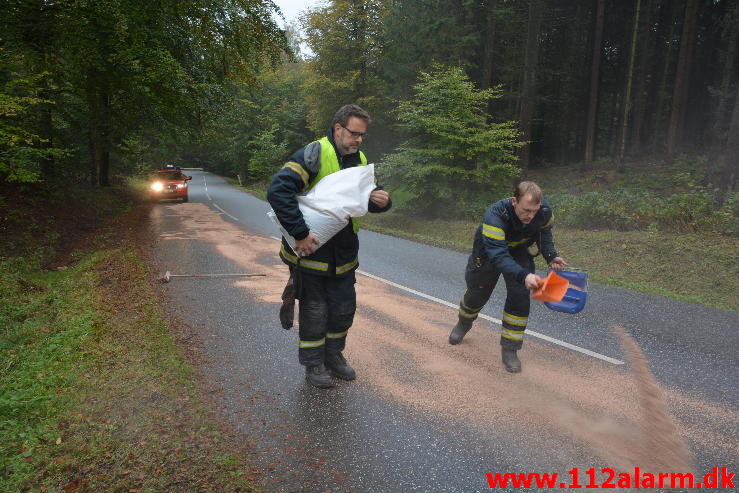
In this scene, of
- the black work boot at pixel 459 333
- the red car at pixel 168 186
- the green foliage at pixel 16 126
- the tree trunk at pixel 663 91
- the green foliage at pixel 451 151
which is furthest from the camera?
the tree trunk at pixel 663 91

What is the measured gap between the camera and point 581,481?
2.83 meters

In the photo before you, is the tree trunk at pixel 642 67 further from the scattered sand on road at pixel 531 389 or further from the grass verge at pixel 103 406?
the grass verge at pixel 103 406

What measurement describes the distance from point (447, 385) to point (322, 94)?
25.0 meters

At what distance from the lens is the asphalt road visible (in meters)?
2.98

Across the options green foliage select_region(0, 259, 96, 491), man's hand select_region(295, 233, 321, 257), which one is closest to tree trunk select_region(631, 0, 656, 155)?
man's hand select_region(295, 233, 321, 257)

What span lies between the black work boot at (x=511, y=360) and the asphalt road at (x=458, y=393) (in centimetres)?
9

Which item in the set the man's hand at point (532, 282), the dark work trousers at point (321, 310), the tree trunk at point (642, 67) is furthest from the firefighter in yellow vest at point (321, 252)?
the tree trunk at point (642, 67)

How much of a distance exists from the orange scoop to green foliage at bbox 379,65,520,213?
10.4 m

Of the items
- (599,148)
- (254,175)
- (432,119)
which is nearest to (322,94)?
(432,119)

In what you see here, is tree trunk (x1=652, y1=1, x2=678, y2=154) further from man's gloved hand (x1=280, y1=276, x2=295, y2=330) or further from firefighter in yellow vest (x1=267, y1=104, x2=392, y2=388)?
man's gloved hand (x1=280, y1=276, x2=295, y2=330)

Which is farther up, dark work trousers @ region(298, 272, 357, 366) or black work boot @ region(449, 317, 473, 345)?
dark work trousers @ region(298, 272, 357, 366)

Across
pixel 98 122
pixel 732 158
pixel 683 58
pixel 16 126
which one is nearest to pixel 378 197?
pixel 16 126

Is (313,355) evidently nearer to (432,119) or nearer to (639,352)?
(639,352)

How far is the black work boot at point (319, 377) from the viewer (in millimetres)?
3916
